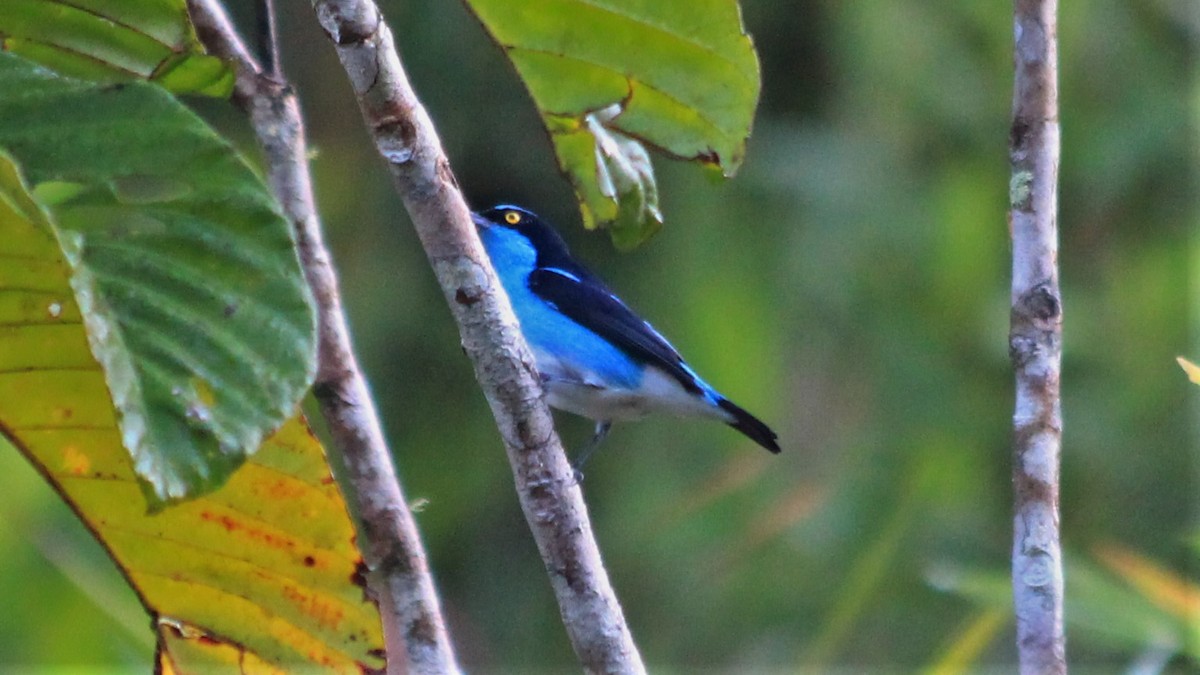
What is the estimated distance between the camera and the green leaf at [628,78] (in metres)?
2.34

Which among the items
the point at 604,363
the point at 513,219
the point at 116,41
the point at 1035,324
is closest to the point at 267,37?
the point at 116,41

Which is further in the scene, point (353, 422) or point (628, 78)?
point (628, 78)

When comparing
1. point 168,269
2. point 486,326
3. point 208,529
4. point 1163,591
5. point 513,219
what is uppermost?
point 168,269

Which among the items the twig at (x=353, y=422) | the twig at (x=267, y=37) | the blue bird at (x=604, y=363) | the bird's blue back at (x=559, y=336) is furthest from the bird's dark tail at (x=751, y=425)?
the twig at (x=267, y=37)

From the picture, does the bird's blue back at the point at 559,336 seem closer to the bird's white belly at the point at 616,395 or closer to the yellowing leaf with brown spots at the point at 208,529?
the bird's white belly at the point at 616,395

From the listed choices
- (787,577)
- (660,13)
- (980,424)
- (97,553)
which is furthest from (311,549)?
(980,424)

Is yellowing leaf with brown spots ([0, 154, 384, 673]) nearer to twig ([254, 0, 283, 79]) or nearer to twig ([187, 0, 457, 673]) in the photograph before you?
twig ([187, 0, 457, 673])

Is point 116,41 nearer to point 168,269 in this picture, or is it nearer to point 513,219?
point 168,269

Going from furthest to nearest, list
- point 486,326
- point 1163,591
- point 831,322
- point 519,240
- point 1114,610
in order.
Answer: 1. point 831,322
2. point 519,240
3. point 1114,610
4. point 1163,591
5. point 486,326

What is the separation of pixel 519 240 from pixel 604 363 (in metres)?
0.68

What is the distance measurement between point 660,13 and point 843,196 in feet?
14.9

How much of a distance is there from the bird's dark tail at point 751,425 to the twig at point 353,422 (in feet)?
8.27

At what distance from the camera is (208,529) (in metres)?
2.06

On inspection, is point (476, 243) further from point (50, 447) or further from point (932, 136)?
point (932, 136)
